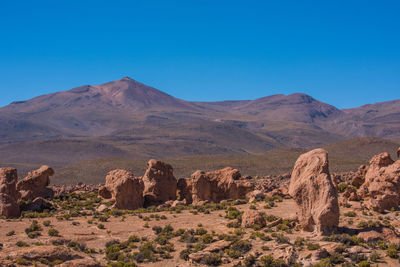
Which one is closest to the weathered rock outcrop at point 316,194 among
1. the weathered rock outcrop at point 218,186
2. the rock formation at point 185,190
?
the weathered rock outcrop at point 218,186

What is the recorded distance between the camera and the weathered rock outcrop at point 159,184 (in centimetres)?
3334

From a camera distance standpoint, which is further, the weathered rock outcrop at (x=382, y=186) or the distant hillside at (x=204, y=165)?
the distant hillside at (x=204, y=165)

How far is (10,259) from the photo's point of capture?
1490 centimetres

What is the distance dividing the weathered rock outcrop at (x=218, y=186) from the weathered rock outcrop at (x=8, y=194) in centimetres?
1213

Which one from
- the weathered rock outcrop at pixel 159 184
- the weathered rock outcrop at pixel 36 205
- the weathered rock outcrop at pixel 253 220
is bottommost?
the weathered rock outcrop at pixel 253 220

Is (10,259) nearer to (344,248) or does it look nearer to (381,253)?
(344,248)

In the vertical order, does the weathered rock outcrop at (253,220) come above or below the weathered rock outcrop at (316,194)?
below

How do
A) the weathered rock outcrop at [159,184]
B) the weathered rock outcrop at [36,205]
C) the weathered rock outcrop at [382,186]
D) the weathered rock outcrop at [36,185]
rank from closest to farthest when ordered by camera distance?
the weathered rock outcrop at [382,186], the weathered rock outcrop at [36,205], the weathered rock outcrop at [159,184], the weathered rock outcrop at [36,185]

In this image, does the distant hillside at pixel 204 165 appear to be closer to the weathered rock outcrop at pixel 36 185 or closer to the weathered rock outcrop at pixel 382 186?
the weathered rock outcrop at pixel 382 186

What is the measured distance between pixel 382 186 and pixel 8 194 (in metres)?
22.5

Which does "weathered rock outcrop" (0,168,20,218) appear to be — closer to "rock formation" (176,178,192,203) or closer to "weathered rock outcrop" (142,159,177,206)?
"weathered rock outcrop" (142,159,177,206)

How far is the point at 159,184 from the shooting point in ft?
111

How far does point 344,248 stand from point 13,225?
17.1 meters

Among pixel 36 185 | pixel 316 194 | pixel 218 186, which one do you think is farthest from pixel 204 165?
pixel 316 194
